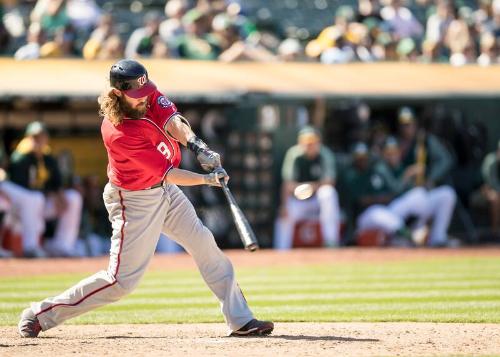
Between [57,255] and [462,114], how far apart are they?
6.20 meters

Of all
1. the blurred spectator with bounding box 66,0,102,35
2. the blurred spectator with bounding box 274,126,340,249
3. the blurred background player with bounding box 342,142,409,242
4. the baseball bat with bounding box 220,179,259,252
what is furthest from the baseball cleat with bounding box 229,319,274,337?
the blurred spectator with bounding box 66,0,102,35

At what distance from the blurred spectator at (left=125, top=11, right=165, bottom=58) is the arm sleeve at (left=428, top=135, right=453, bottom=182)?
13.0ft

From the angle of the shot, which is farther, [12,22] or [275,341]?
[12,22]

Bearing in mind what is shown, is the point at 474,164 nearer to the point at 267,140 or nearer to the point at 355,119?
the point at 355,119

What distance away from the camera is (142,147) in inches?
245

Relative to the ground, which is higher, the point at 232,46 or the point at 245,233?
the point at 232,46

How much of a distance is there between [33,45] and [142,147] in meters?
8.82

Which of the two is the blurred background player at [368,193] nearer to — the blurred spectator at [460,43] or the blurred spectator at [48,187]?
the blurred spectator at [460,43]

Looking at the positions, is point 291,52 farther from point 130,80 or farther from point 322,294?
point 130,80

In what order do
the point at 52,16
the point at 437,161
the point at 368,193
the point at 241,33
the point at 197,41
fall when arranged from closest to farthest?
the point at 368,193 → the point at 437,161 → the point at 52,16 → the point at 197,41 → the point at 241,33

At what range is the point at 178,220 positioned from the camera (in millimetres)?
6523

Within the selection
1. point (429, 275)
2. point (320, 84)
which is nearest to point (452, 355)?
point (429, 275)

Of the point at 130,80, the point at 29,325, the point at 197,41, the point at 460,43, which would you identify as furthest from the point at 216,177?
the point at 460,43

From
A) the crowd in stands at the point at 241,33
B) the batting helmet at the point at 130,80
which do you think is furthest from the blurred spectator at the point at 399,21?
the batting helmet at the point at 130,80
